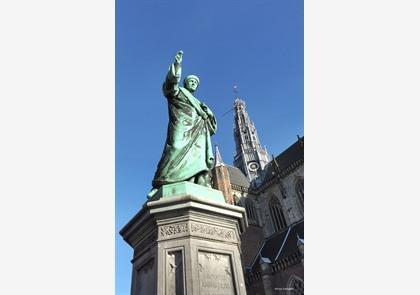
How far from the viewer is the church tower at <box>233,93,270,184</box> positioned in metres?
51.6

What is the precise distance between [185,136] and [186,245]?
1.40 metres

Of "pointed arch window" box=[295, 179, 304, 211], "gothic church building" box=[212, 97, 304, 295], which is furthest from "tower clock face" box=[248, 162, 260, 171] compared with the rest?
"pointed arch window" box=[295, 179, 304, 211]

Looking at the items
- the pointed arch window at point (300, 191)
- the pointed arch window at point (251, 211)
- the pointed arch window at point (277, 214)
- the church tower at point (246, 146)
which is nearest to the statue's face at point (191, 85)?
the pointed arch window at point (300, 191)

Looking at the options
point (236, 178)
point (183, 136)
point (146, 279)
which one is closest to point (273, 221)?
point (236, 178)

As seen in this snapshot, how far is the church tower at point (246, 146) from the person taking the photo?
51562 mm

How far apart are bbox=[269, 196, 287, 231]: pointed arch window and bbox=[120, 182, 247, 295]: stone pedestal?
27.9 meters

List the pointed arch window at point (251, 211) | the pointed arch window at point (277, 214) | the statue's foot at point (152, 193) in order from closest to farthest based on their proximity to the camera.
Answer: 1. the statue's foot at point (152, 193)
2. the pointed arch window at point (277, 214)
3. the pointed arch window at point (251, 211)

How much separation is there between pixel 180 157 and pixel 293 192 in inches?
1061

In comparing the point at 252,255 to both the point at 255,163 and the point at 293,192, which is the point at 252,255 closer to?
the point at 293,192

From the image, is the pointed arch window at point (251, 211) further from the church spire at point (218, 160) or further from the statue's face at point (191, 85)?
the statue's face at point (191, 85)

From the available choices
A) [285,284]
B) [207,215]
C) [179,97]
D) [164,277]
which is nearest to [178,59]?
[179,97]

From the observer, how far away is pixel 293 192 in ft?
96.3

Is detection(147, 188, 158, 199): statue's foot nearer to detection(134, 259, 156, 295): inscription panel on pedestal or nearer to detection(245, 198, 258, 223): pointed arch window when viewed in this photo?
detection(134, 259, 156, 295): inscription panel on pedestal

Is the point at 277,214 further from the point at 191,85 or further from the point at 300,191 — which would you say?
the point at 191,85
